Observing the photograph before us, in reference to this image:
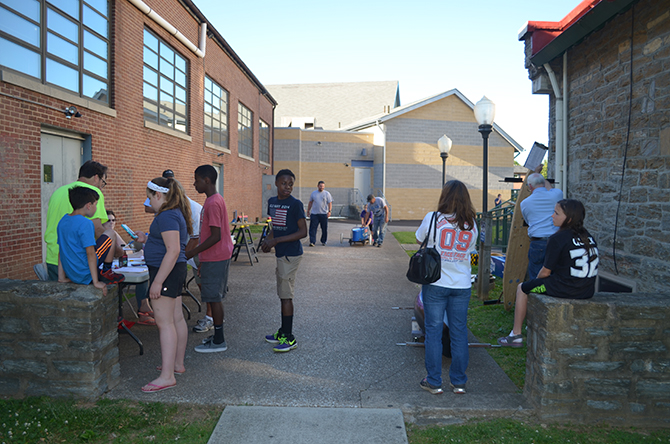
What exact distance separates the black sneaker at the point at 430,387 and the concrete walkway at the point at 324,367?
6cm

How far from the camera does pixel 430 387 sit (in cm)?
409

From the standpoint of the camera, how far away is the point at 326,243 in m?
16.0

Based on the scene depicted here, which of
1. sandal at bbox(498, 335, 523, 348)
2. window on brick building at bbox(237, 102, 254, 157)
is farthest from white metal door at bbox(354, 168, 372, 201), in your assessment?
sandal at bbox(498, 335, 523, 348)

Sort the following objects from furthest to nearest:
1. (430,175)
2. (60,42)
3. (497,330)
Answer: (430,175)
(60,42)
(497,330)

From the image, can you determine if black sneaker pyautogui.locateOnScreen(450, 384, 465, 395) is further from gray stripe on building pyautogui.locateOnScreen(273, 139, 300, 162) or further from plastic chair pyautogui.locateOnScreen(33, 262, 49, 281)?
gray stripe on building pyautogui.locateOnScreen(273, 139, 300, 162)

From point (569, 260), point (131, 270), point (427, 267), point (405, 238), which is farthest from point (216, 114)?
point (569, 260)

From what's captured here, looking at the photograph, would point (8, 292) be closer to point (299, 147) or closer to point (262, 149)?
point (262, 149)

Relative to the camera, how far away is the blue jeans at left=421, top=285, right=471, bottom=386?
4078mm

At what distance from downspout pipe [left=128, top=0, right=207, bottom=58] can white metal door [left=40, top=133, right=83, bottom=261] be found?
12.9 feet

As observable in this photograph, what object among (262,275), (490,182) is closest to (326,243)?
(262,275)

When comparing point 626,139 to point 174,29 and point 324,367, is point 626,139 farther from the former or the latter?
point 174,29

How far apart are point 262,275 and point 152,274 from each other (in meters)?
5.64

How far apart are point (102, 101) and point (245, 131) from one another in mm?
12567

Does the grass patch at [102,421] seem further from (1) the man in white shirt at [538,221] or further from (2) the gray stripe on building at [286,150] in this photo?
(2) the gray stripe on building at [286,150]
